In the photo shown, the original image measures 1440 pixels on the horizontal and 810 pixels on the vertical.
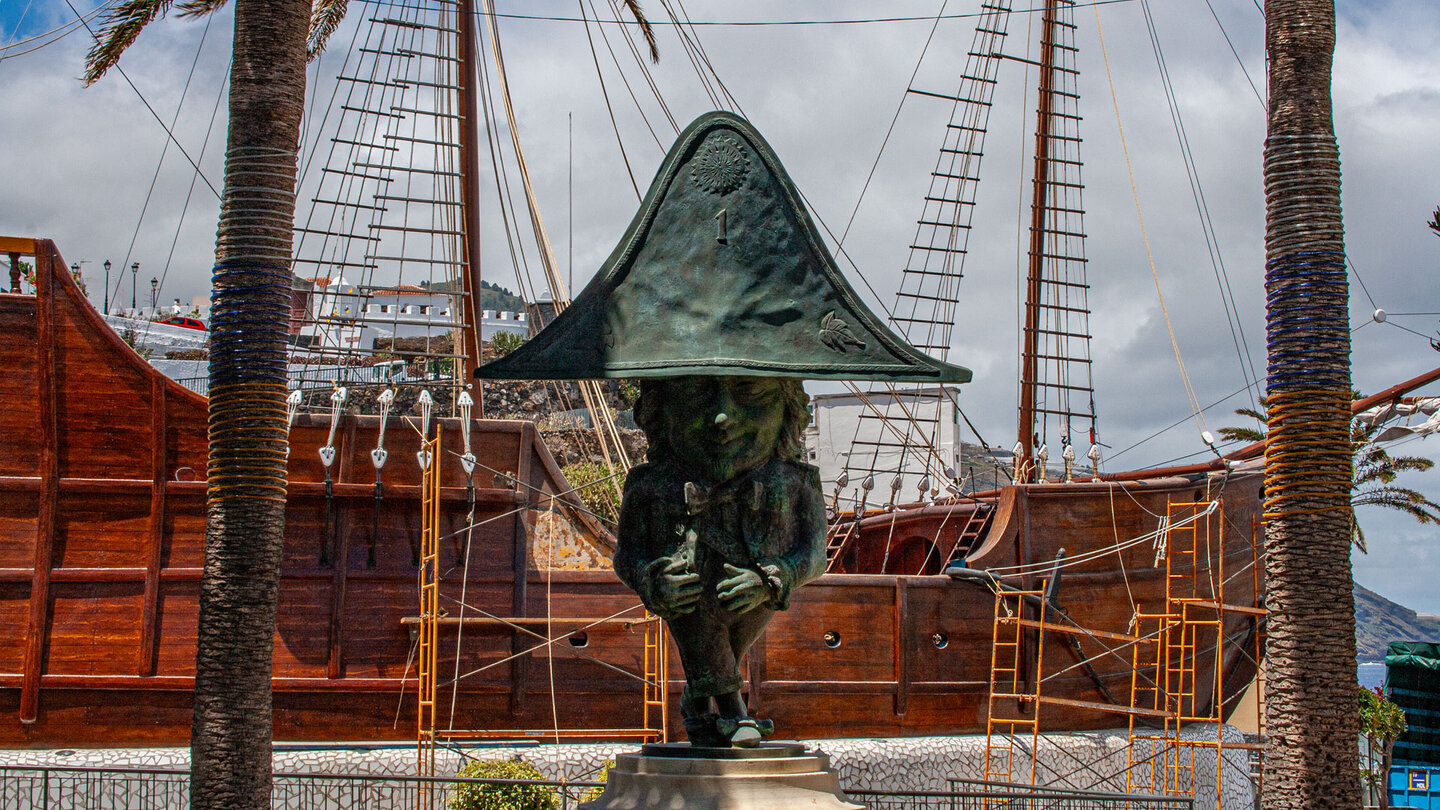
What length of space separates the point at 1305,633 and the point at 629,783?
480 centimetres

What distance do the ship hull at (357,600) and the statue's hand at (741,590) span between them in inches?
292

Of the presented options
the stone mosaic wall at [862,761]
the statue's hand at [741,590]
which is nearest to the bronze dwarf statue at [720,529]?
the statue's hand at [741,590]

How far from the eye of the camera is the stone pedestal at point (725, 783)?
5.34 meters

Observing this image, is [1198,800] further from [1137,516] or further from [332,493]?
[332,493]

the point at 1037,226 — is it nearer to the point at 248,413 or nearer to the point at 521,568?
the point at 521,568

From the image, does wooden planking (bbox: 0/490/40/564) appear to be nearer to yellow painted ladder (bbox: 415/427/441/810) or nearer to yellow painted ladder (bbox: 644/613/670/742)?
yellow painted ladder (bbox: 415/427/441/810)

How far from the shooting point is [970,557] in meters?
15.7

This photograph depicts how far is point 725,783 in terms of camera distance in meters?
5.37

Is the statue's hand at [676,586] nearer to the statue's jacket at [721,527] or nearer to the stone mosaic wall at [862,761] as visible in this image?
the statue's jacket at [721,527]

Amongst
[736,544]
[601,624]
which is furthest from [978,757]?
[736,544]

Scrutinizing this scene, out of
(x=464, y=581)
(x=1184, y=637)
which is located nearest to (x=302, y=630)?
(x=464, y=581)

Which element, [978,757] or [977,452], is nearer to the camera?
[978,757]

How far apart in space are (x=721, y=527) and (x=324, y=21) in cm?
1249

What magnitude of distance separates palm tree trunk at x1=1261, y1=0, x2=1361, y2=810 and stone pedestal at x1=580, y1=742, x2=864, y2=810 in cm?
397
